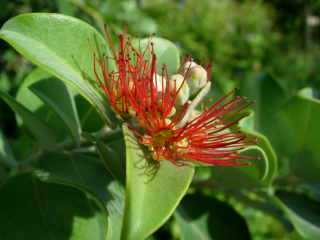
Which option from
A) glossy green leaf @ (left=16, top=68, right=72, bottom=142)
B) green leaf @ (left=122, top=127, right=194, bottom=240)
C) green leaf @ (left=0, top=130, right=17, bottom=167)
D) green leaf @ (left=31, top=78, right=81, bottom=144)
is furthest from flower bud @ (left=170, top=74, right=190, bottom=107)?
green leaf @ (left=0, top=130, right=17, bottom=167)

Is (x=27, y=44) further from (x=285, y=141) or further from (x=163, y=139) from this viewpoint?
(x=285, y=141)

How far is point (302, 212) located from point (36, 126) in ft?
Result: 2.23

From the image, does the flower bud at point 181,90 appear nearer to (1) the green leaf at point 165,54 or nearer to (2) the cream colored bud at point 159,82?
(2) the cream colored bud at point 159,82

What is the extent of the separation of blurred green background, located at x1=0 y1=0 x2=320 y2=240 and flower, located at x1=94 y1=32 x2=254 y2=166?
27cm

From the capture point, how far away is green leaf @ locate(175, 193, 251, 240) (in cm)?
117

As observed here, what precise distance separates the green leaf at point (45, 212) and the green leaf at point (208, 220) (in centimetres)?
25

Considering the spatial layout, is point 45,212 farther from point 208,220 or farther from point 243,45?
point 243,45

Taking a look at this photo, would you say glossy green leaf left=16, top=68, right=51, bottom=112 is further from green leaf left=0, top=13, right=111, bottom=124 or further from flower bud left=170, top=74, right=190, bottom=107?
flower bud left=170, top=74, right=190, bottom=107

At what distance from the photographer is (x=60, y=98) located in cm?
100

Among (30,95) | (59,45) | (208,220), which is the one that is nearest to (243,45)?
(208,220)

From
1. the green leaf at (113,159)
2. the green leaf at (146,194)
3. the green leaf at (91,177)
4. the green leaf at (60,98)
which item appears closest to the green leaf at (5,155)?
the green leaf at (91,177)

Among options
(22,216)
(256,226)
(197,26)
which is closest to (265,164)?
(22,216)

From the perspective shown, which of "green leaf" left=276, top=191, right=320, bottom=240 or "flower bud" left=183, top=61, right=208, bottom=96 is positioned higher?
"flower bud" left=183, top=61, right=208, bottom=96

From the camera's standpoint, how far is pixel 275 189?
1363 millimetres
